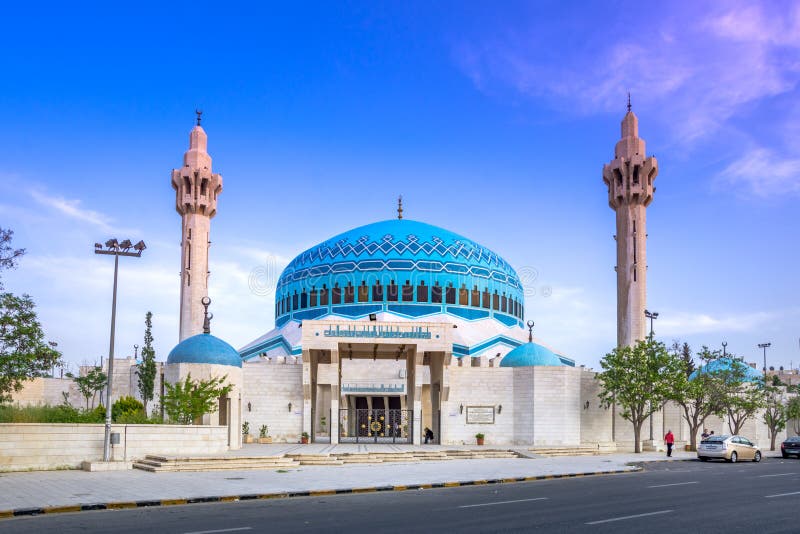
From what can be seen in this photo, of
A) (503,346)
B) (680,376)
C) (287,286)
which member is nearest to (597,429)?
(680,376)

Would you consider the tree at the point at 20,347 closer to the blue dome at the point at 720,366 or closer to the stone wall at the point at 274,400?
the stone wall at the point at 274,400

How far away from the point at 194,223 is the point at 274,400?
14.4 m

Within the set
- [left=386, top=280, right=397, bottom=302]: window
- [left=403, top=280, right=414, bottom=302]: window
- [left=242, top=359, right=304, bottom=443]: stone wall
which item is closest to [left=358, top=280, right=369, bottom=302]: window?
[left=386, top=280, right=397, bottom=302]: window

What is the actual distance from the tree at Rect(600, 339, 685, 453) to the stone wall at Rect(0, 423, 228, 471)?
19980mm

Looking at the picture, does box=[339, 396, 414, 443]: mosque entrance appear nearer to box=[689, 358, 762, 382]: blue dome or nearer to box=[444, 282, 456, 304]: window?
box=[444, 282, 456, 304]: window

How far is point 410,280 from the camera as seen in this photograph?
2156 inches

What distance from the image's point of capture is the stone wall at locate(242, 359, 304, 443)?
3997 centimetres

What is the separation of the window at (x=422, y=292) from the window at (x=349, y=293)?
411cm

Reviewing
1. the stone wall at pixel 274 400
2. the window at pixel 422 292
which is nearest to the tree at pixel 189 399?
the stone wall at pixel 274 400

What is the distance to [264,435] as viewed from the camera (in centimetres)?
3981

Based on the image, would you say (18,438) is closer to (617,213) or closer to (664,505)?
(664,505)

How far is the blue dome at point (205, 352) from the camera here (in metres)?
34.4

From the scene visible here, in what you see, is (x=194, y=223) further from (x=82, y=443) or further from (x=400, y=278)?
(x=82, y=443)

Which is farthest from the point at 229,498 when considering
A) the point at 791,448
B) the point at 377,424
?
the point at 791,448
